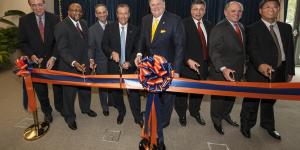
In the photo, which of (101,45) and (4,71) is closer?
(101,45)

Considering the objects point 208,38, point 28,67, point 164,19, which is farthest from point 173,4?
point 28,67

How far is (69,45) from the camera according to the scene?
3305mm

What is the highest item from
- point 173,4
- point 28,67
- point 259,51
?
point 173,4

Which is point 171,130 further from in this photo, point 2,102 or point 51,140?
point 2,102

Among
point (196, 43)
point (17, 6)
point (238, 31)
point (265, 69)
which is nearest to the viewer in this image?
point (265, 69)

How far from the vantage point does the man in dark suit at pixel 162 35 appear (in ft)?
9.70

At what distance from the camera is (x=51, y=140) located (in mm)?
3184

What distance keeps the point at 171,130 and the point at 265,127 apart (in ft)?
4.25

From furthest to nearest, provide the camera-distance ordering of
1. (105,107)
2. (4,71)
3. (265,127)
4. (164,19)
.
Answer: (4,71), (105,107), (265,127), (164,19)

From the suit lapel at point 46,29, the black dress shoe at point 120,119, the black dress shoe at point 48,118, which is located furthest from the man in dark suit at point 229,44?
the black dress shoe at point 48,118

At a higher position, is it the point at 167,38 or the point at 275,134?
the point at 167,38

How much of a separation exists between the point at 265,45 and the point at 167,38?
3.86 ft

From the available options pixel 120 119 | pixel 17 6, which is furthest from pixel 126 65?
pixel 17 6

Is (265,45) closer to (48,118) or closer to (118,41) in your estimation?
(118,41)
